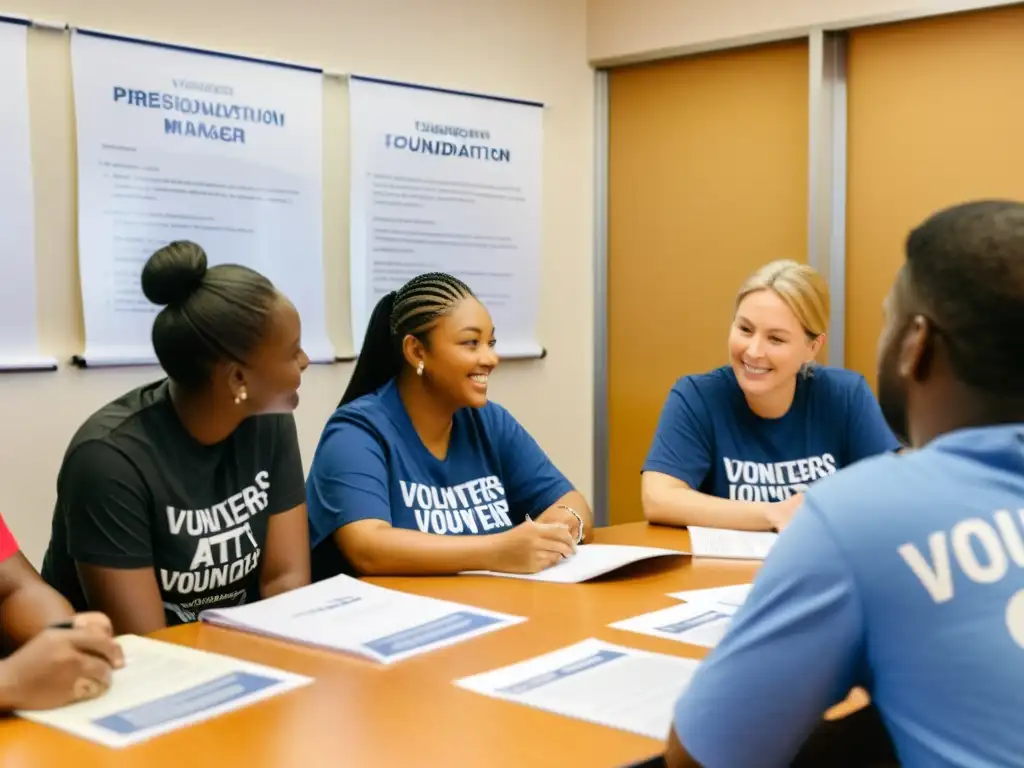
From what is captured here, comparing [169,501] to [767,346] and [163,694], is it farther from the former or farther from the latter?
[767,346]

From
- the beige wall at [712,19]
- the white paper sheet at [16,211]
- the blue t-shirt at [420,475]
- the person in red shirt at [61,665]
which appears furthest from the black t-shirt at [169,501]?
the beige wall at [712,19]

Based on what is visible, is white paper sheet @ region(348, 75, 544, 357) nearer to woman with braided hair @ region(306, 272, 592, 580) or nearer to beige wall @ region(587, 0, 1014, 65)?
beige wall @ region(587, 0, 1014, 65)

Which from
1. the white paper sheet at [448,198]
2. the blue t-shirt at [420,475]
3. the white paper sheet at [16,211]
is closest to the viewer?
the blue t-shirt at [420,475]

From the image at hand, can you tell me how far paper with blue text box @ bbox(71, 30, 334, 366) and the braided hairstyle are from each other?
3.48ft

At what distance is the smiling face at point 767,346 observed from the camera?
2.70 metres

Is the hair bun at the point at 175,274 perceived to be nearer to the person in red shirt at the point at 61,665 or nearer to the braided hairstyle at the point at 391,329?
the braided hairstyle at the point at 391,329

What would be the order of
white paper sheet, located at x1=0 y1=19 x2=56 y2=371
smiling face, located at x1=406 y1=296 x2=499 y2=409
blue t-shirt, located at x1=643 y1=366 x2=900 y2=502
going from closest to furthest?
1. smiling face, located at x1=406 y1=296 x2=499 y2=409
2. blue t-shirt, located at x1=643 y1=366 x2=900 y2=502
3. white paper sheet, located at x1=0 y1=19 x2=56 y2=371

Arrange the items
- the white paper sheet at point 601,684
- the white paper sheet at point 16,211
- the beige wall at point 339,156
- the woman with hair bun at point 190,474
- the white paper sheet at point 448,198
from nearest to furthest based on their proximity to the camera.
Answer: the white paper sheet at point 601,684
the woman with hair bun at point 190,474
the white paper sheet at point 16,211
the beige wall at point 339,156
the white paper sheet at point 448,198

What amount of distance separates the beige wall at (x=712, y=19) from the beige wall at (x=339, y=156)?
0.49 ft

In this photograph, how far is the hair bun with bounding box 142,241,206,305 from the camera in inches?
77.2

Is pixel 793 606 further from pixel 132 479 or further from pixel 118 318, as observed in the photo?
pixel 118 318

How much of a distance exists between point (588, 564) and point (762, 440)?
81 cm

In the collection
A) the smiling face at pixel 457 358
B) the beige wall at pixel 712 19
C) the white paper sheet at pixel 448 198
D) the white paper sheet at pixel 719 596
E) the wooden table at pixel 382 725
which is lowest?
the white paper sheet at pixel 719 596

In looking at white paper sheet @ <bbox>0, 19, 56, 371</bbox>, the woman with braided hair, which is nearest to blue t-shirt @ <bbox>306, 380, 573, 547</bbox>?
the woman with braided hair
